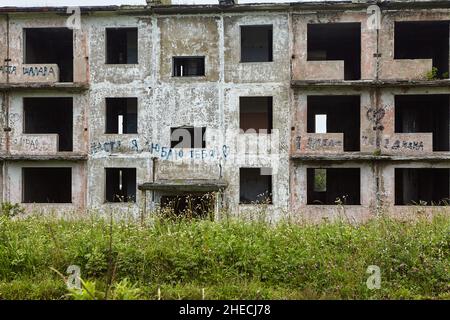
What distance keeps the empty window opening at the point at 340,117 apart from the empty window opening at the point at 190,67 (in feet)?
17.9

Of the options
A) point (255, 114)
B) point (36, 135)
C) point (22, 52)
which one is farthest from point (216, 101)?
point (22, 52)

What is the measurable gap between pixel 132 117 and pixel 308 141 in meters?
8.81

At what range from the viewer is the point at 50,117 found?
2119cm

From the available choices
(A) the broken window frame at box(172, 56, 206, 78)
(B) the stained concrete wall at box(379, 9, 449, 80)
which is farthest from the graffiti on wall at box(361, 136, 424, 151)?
(A) the broken window frame at box(172, 56, 206, 78)

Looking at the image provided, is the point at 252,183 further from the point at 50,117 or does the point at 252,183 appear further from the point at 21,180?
the point at 50,117

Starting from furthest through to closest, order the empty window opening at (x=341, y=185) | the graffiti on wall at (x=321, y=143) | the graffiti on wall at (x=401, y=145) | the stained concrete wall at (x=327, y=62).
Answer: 1. the empty window opening at (x=341, y=185)
2. the stained concrete wall at (x=327, y=62)
3. the graffiti on wall at (x=321, y=143)
4. the graffiti on wall at (x=401, y=145)

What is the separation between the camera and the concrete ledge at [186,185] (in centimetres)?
1656

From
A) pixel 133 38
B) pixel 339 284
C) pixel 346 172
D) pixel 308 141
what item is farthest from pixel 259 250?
pixel 133 38

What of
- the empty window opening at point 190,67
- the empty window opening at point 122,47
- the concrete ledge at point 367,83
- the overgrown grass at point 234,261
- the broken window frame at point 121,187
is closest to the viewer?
the overgrown grass at point 234,261

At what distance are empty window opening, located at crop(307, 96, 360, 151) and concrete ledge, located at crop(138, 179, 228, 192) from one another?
22.0ft

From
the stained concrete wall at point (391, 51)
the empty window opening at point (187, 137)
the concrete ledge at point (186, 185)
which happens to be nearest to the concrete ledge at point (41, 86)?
the empty window opening at point (187, 137)

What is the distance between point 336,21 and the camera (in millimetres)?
17359

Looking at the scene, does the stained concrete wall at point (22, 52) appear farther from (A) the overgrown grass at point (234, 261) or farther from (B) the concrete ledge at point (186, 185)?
(A) the overgrown grass at point (234, 261)

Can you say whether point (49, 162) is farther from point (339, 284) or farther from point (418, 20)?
point (418, 20)
